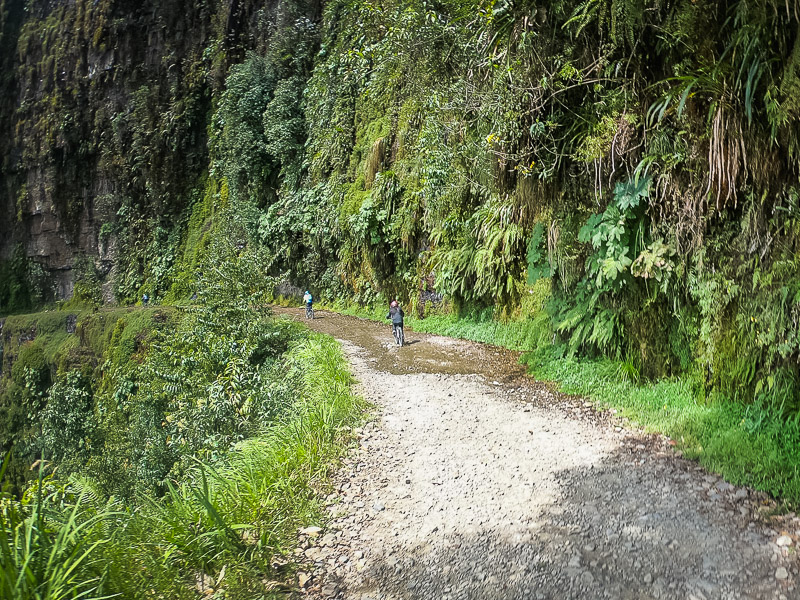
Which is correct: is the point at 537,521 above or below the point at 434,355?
below

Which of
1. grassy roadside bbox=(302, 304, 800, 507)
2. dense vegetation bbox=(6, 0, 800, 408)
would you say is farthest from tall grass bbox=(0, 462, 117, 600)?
dense vegetation bbox=(6, 0, 800, 408)

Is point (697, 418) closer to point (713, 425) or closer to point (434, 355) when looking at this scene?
point (713, 425)

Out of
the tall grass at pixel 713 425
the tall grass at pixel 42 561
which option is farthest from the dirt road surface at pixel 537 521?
the tall grass at pixel 42 561

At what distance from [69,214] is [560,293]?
167 feet

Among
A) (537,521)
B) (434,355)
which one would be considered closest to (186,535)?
(537,521)

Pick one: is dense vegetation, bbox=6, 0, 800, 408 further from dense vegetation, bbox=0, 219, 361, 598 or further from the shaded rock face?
the shaded rock face

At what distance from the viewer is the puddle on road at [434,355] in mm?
8633

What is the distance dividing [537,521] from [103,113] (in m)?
53.0

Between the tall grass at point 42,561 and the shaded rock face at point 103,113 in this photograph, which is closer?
the tall grass at point 42,561

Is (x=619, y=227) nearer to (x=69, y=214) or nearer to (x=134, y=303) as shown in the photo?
(x=134, y=303)

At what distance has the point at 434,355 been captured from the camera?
10.3 m

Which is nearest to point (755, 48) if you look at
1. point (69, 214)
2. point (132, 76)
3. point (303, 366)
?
point (303, 366)

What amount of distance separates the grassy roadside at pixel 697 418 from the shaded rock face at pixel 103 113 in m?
33.5

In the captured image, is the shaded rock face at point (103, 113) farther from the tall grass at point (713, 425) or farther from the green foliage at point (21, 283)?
the tall grass at point (713, 425)
